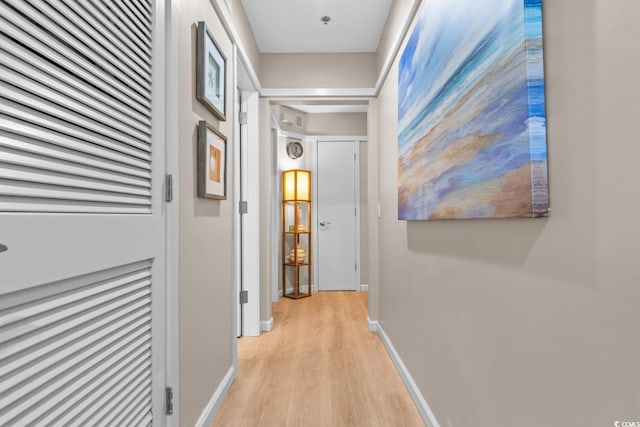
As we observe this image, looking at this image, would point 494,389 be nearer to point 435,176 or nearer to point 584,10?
point 435,176

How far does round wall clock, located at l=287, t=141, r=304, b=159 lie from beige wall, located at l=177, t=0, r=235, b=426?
99.4 inches

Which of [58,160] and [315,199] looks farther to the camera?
[315,199]

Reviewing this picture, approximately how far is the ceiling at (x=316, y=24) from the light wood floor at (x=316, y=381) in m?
2.62

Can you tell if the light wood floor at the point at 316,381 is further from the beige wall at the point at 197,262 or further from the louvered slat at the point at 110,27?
the louvered slat at the point at 110,27

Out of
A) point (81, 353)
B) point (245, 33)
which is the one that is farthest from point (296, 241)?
point (81, 353)

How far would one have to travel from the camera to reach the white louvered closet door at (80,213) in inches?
24.6

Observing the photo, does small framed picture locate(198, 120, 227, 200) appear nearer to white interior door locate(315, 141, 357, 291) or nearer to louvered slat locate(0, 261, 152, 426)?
louvered slat locate(0, 261, 152, 426)

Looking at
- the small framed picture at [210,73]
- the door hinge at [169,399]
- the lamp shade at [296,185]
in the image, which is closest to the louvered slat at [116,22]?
the small framed picture at [210,73]

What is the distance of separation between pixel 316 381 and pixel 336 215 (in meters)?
2.77

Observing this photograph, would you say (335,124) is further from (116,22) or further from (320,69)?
(116,22)

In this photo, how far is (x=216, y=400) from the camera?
1.75m

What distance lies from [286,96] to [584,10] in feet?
8.56

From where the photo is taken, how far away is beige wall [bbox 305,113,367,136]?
15.2 feet

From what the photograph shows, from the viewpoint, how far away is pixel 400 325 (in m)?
2.18
